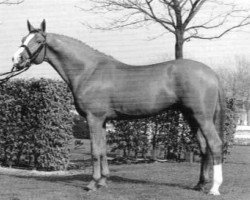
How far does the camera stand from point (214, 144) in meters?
8.26

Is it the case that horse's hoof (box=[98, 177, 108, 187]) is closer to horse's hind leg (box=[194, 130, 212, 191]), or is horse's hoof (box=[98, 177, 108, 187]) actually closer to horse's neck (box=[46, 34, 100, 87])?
horse's hind leg (box=[194, 130, 212, 191])

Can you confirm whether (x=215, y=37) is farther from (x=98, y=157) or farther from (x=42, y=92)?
(x=98, y=157)

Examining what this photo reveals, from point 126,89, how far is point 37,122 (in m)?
5.42

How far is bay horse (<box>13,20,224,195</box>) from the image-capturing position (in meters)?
8.30

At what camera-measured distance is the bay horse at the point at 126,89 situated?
327 inches

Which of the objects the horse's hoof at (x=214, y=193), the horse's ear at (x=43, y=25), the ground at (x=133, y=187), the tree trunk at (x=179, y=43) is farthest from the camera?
the tree trunk at (x=179, y=43)

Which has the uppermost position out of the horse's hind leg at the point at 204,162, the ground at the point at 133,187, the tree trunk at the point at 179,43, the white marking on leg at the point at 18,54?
the tree trunk at the point at 179,43

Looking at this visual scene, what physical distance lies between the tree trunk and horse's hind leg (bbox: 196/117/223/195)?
7221 millimetres

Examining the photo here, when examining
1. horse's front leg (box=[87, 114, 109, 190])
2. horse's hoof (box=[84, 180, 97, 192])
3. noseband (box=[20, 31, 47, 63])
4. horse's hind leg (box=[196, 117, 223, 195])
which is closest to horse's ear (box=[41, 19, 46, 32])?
noseband (box=[20, 31, 47, 63])

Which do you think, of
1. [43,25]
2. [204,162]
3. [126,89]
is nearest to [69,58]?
[43,25]

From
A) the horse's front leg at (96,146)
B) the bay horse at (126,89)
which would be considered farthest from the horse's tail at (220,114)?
the horse's front leg at (96,146)

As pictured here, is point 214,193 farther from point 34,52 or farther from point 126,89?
point 34,52

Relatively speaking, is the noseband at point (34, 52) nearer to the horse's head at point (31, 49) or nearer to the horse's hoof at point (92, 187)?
the horse's head at point (31, 49)

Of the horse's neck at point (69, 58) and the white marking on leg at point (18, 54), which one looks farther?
the horse's neck at point (69, 58)
